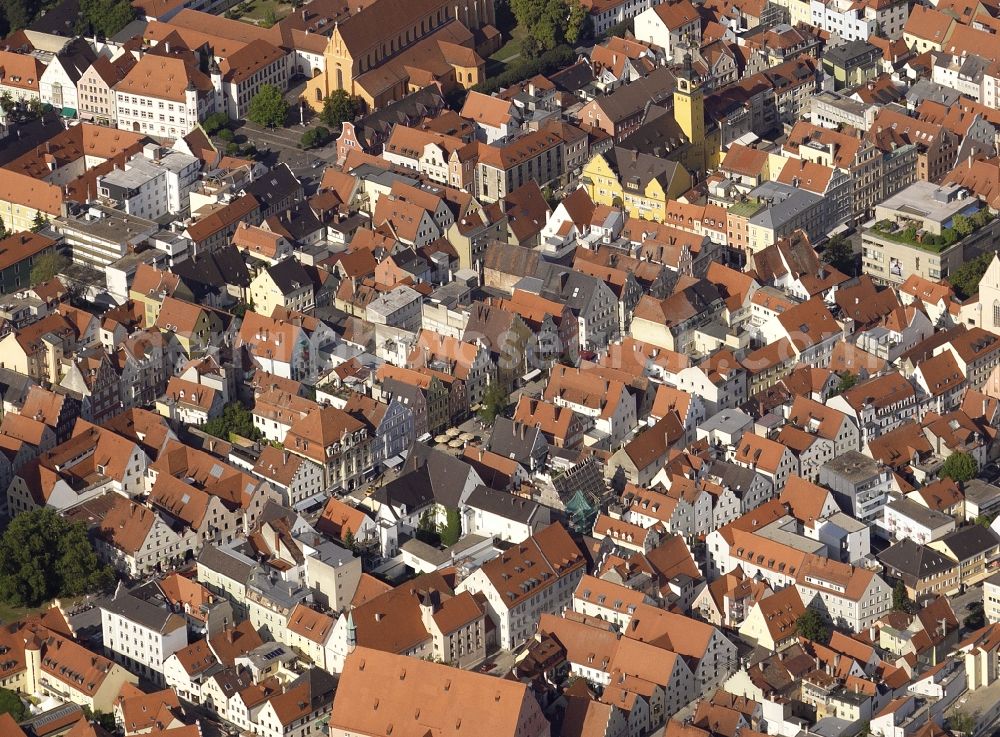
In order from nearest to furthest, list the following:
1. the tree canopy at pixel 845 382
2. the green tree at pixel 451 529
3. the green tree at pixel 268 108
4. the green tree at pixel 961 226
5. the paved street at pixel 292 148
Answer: the green tree at pixel 451 529 < the tree canopy at pixel 845 382 < the green tree at pixel 961 226 < the paved street at pixel 292 148 < the green tree at pixel 268 108

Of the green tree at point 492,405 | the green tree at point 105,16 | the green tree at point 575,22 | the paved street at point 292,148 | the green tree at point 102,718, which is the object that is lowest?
the green tree at point 105,16

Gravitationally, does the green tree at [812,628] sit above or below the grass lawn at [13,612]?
above

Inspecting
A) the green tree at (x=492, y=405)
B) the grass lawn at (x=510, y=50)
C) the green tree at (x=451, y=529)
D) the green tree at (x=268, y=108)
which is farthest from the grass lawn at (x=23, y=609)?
the grass lawn at (x=510, y=50)

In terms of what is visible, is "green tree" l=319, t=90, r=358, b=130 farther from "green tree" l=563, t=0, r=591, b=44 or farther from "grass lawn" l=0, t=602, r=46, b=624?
"grass lawn" l=0, t=602, r=46, b=624

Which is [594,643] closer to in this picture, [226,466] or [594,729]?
[594,729]

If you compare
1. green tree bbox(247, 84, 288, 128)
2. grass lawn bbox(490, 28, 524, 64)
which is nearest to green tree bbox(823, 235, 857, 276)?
grass lawn bbox(490, 28, 524, 64)

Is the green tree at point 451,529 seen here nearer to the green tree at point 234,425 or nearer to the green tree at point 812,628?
the green tree at point 234,425

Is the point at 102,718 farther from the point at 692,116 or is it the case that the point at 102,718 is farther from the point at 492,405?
the point at 692,116
